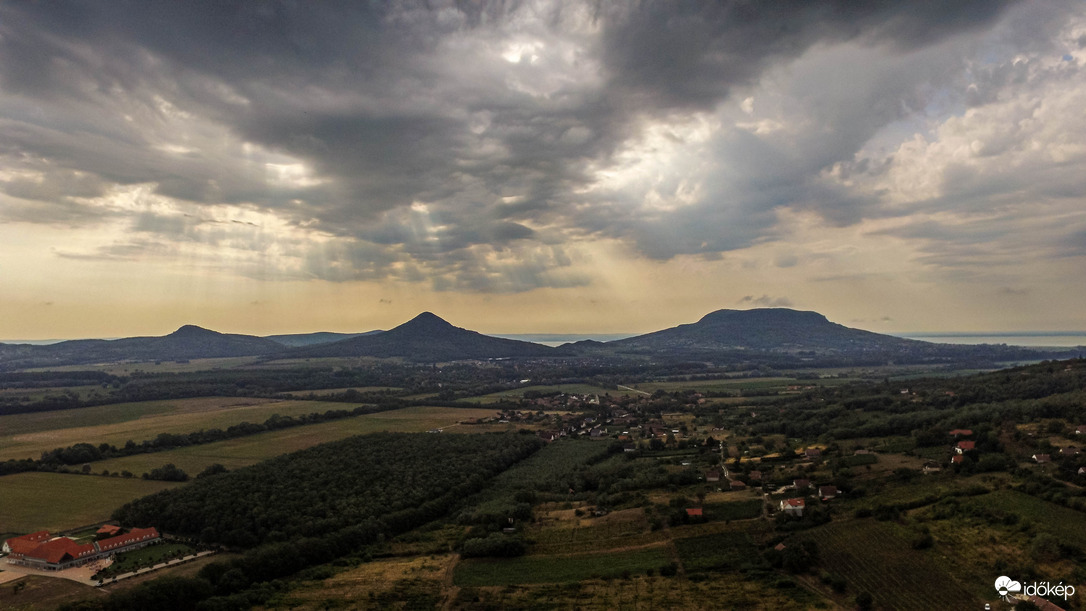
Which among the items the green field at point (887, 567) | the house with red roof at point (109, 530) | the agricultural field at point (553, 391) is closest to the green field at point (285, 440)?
the agricultural field at point (553, 391)

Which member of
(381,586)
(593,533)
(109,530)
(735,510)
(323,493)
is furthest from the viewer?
(323,493)

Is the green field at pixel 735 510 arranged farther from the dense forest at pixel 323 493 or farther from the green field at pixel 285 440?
the green field at pixel 285 440

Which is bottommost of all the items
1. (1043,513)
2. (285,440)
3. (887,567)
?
(285,440)

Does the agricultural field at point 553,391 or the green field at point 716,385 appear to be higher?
the green field at point 716,385

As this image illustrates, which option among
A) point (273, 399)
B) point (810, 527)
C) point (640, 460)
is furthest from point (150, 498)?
point (273, 399)

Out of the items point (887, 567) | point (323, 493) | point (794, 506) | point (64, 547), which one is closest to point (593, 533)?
point (794, 506)

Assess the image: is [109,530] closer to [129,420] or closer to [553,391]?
[129,420]

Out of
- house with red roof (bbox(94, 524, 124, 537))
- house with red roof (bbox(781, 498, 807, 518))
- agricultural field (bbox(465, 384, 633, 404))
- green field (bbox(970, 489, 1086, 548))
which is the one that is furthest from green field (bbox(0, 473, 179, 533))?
agricultural field (bbox(465, 384, 633, 404))
